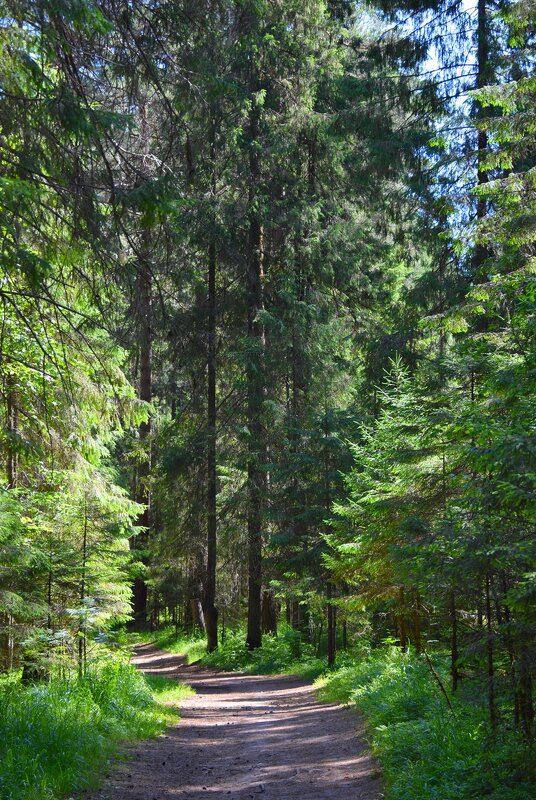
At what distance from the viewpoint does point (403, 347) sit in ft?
63.1

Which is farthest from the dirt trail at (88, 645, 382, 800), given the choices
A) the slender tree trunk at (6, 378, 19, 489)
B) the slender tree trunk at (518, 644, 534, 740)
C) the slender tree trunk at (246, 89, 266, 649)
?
the slender tree trunk at (246, 89, 266, 649)

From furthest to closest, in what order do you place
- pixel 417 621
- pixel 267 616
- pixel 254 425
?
pixel 267 616
pixel 254 425
pixel 417 621

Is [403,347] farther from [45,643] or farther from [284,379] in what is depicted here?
[45,643]

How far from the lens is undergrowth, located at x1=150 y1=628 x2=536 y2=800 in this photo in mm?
5320

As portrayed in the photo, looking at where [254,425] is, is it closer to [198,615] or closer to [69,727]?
[198,615]

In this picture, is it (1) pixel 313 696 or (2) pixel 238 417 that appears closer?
(1) pixel 313 696

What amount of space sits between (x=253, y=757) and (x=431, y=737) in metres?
2.66

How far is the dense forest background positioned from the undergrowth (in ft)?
1.04

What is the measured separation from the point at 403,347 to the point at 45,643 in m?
12.1

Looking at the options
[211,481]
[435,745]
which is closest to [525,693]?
[435,745]

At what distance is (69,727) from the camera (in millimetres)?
7305

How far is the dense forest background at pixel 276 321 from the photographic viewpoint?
6.24 meters

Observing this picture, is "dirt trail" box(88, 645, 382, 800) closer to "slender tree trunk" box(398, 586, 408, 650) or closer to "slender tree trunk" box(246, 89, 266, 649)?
"slender tree trunk" box(398, 586, 408, 650)

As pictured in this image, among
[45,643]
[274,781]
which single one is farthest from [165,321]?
[45,643]
